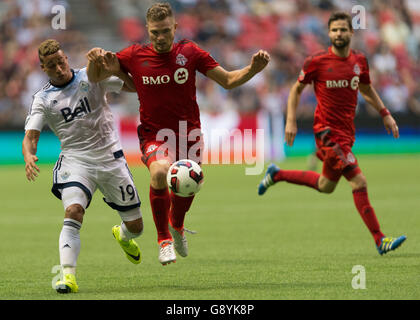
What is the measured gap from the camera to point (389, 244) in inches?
336

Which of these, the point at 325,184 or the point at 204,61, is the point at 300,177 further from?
the point at 204,61

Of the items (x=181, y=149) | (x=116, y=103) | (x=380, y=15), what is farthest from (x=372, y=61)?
(x=181, y=149)

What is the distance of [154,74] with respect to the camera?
302 inches

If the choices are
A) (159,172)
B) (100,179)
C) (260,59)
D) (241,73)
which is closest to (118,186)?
(100,179)

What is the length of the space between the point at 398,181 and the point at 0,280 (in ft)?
39.6

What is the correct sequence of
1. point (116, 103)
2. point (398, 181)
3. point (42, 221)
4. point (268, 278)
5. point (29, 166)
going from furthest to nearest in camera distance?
point (116, 103) < point (398, 181) < point (42, 221) < point (268, 278) < point (29, 166)

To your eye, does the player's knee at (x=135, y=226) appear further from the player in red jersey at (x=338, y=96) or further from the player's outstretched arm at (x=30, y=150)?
the player in red jersey at (x=338, y=96)

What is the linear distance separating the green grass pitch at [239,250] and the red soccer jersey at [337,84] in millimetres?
1356

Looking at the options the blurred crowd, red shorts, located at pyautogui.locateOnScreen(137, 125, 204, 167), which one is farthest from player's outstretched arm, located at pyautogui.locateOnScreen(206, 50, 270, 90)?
the blurred crowd

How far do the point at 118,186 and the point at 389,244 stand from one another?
8.99 ft

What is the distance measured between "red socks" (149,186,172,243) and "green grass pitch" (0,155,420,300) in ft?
1.24

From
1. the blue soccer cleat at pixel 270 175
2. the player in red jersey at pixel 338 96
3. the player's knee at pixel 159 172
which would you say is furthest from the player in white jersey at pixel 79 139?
the blue soccer cleat at pixel 270 175
